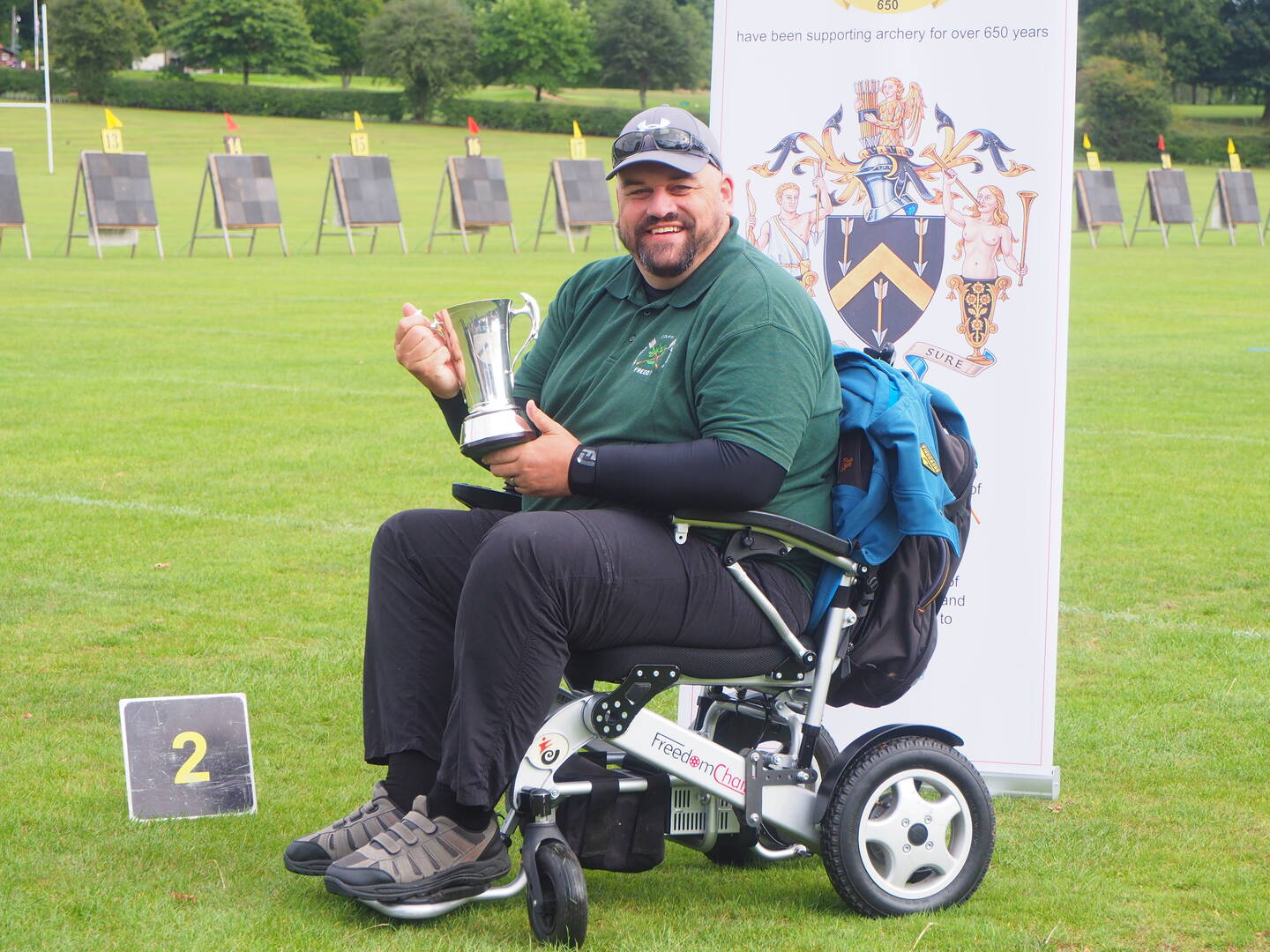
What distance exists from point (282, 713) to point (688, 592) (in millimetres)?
1974

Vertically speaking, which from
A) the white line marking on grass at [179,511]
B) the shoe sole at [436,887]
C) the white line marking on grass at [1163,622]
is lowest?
the white line marking on grass at [1163,622]

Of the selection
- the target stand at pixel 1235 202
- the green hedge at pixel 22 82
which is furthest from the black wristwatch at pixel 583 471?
the green hedge at pixel 22 82

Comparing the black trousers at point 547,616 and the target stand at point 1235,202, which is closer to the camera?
the black trousers at point 547,616

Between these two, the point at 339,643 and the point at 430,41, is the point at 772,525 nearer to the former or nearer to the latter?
the point at 339,643

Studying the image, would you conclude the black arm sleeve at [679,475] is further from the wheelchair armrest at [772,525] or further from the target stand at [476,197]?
the target stand at [476,197]

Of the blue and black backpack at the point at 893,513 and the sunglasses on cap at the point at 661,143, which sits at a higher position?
the sunglasses on cap at the point at 661,143

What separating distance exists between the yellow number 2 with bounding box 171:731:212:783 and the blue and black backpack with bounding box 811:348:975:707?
1.50 m

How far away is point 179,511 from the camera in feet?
24.7

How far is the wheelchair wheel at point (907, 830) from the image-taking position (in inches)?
132

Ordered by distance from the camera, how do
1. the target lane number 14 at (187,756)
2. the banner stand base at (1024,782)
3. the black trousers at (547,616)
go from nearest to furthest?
the black trousers at (547,616) < the target lane number 14 at (187,756) < the banner stand base at (1024,782)

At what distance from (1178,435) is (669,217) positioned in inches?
280

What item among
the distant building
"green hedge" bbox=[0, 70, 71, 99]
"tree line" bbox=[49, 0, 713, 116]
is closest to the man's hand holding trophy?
"green hedge" bbox=[0, 70, 71, 99]

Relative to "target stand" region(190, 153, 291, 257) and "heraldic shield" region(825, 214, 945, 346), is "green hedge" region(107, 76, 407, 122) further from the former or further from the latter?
"heraldic shield" region(825, 214, 945, 346)

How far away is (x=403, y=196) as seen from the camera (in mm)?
38969
